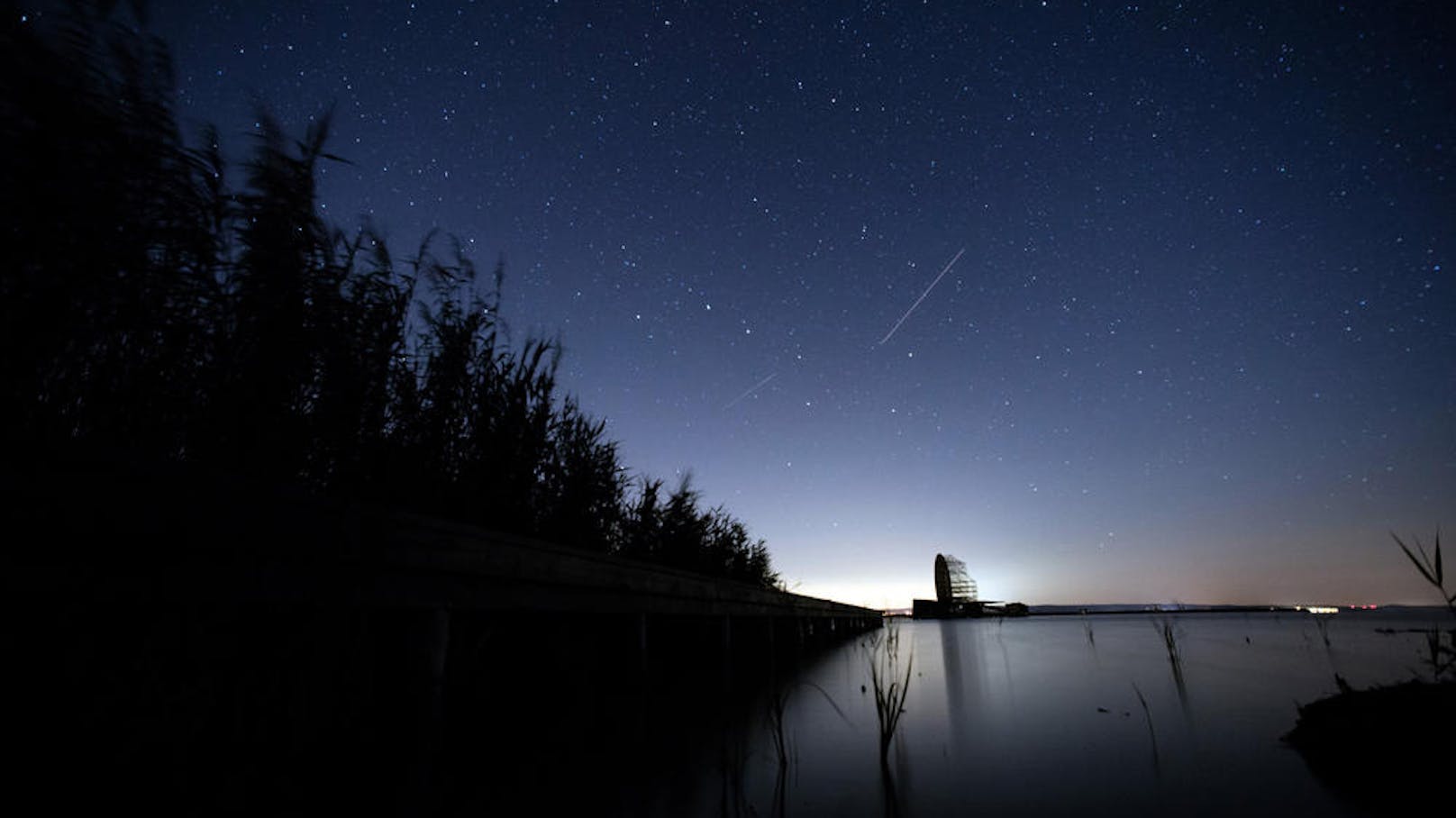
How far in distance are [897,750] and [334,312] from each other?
4774 millimetres

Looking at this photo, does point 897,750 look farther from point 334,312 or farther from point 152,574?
point 334,312

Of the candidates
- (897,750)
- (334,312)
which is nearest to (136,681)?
(334,312)

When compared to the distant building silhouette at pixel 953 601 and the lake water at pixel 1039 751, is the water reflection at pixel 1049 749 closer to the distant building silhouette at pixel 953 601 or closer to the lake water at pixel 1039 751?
the lake water at pixel 1039 751

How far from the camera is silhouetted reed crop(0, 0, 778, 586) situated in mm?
2209

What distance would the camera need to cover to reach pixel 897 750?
159 inches

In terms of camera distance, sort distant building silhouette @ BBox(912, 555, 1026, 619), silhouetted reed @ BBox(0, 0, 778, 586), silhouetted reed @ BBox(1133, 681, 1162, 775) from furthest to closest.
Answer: distant building silhouette @ BBox(912, 555, 1026, 619), silhouetted reed @ BBox(1133, 681, 1162, 775), silhouetted reed @ BBox(0, 0, 778, 586)

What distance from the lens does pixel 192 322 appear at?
2744 mm

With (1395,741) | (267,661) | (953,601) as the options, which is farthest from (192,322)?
(953,601)

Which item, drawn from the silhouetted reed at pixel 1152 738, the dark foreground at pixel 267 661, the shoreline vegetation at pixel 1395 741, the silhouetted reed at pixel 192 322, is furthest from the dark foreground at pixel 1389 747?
the silhouetted reed at pixel 192 322

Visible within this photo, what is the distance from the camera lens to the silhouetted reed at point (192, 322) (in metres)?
2.21

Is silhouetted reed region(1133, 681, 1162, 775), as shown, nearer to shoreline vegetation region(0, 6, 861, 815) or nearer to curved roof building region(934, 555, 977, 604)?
shoreline vegetation region(0, 6, 861, 815)

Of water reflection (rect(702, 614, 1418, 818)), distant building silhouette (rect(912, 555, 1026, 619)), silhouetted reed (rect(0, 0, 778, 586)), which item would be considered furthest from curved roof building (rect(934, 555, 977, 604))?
silhouetted reed (rect(0, 0, 778, 586))

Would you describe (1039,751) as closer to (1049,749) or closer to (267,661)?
(1049,749)

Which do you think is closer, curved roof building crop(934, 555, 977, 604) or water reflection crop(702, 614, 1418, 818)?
water reflection crop(702, 614, 1418, 818)
